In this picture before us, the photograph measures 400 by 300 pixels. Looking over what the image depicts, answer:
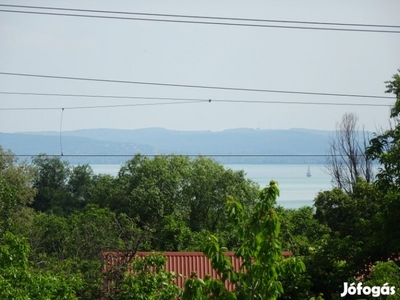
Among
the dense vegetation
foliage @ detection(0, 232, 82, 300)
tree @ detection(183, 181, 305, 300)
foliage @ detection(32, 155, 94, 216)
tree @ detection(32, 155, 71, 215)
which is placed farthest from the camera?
tree @ detection(32, 155, 71, 215)

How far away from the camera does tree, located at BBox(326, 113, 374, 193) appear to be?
48531mm

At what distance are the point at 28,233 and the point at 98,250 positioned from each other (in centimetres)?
568

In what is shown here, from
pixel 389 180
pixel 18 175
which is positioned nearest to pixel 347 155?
pixel 18 175

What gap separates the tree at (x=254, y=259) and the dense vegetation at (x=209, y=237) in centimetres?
1

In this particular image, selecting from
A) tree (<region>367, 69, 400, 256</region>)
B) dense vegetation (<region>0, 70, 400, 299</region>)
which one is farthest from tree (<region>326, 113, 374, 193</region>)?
tree (<region>367, 69, 400, 256</region>)

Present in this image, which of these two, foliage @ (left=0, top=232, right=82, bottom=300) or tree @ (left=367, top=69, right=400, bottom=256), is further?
tree @ (left=367, top=69, right=400, bottom=256)

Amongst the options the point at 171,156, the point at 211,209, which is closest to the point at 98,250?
the point at 211,209

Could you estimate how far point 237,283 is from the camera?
967cm

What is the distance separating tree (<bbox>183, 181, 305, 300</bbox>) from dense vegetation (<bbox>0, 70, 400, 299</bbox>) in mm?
12

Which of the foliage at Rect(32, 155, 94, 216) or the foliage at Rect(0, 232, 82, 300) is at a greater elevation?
the foliage at Rect(32, 155, 94, 216)

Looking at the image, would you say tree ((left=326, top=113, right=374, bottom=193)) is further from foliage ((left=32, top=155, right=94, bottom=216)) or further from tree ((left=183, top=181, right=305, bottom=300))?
tree ((left=183, top=181, right=305, bottom=300))

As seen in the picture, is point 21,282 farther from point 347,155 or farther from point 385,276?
point 347,155

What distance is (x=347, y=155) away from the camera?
4931cm

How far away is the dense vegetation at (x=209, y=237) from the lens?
9375 millimetres
